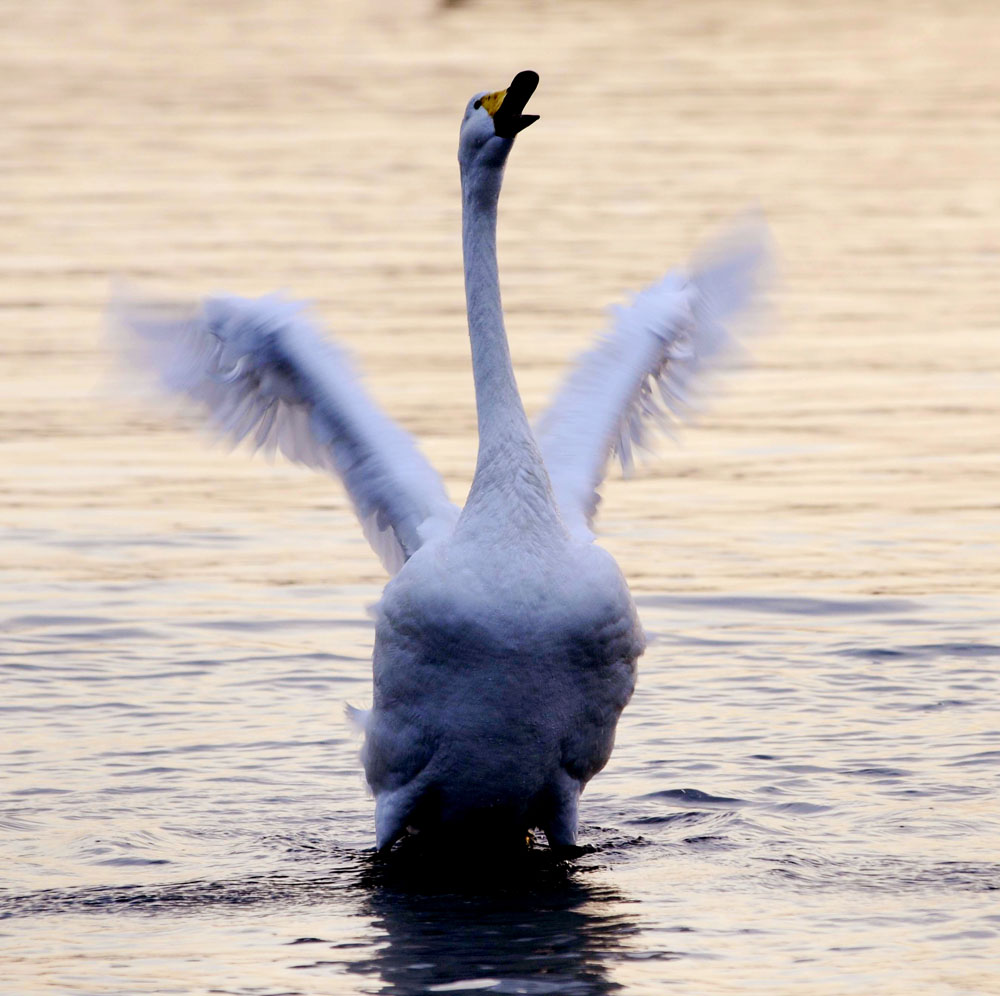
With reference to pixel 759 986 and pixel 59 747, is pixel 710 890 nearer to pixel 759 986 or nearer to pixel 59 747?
pixel 759 986

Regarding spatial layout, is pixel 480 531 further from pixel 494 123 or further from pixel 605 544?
pixel 605 544

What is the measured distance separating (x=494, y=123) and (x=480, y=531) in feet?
4.92

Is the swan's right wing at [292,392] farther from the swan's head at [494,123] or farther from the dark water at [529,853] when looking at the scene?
the dark water at [529,853]

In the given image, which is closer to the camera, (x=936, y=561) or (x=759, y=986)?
(x=759, y=986)

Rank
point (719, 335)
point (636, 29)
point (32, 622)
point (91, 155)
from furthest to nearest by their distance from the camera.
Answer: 1. point (636, 29)
2. point (91, 155)
3. point (32, 622)
4. point (719, 335)

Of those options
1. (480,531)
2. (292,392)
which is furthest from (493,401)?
(292,392)

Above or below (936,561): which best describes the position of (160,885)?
below

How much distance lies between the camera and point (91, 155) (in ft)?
88.8

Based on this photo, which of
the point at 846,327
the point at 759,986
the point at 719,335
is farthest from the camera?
the point at 846,327

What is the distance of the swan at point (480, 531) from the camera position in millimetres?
7961

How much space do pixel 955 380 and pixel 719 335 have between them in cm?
671

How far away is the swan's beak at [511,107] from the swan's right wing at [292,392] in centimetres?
135

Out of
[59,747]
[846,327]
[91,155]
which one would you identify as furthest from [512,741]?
[91,155]

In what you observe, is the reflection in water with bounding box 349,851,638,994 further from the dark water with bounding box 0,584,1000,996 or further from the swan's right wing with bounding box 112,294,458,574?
the swan's right wing with bounding box 112,294,458,574
